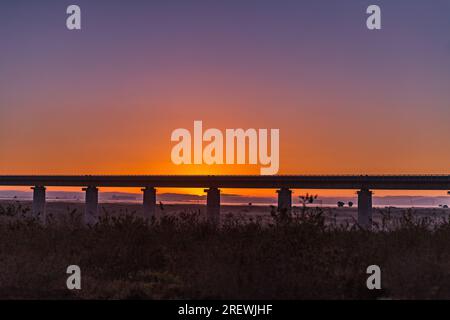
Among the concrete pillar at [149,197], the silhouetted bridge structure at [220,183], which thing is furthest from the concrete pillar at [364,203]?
the concrete pillar at [149,197]

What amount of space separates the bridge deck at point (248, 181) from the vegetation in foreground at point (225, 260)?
182 ft

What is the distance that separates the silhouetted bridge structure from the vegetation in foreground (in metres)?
46.6

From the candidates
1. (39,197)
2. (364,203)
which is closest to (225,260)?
(364,203)

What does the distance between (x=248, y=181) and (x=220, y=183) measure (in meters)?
4.66

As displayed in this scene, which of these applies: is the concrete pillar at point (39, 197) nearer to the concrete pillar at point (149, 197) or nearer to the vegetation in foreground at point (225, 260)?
the concrete pillar at point (149, 197)

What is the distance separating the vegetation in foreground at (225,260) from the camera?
9.78m

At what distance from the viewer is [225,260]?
36.0ft

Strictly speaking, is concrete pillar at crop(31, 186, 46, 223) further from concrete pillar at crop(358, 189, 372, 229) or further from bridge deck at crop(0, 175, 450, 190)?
concrete pillar at crop(358, 189, 372, 229)

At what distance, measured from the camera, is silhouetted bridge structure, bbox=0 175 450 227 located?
67.5 metres

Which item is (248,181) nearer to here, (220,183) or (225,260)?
(220,183)

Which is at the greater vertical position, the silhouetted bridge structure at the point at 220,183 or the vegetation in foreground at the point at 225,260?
the silhouetted bridge structure at the point at 220,183

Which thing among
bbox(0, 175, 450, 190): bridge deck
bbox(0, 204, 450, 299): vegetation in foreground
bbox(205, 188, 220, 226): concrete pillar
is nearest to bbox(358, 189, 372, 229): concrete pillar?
bbox(0, 175, 450, 190): bridge deck
